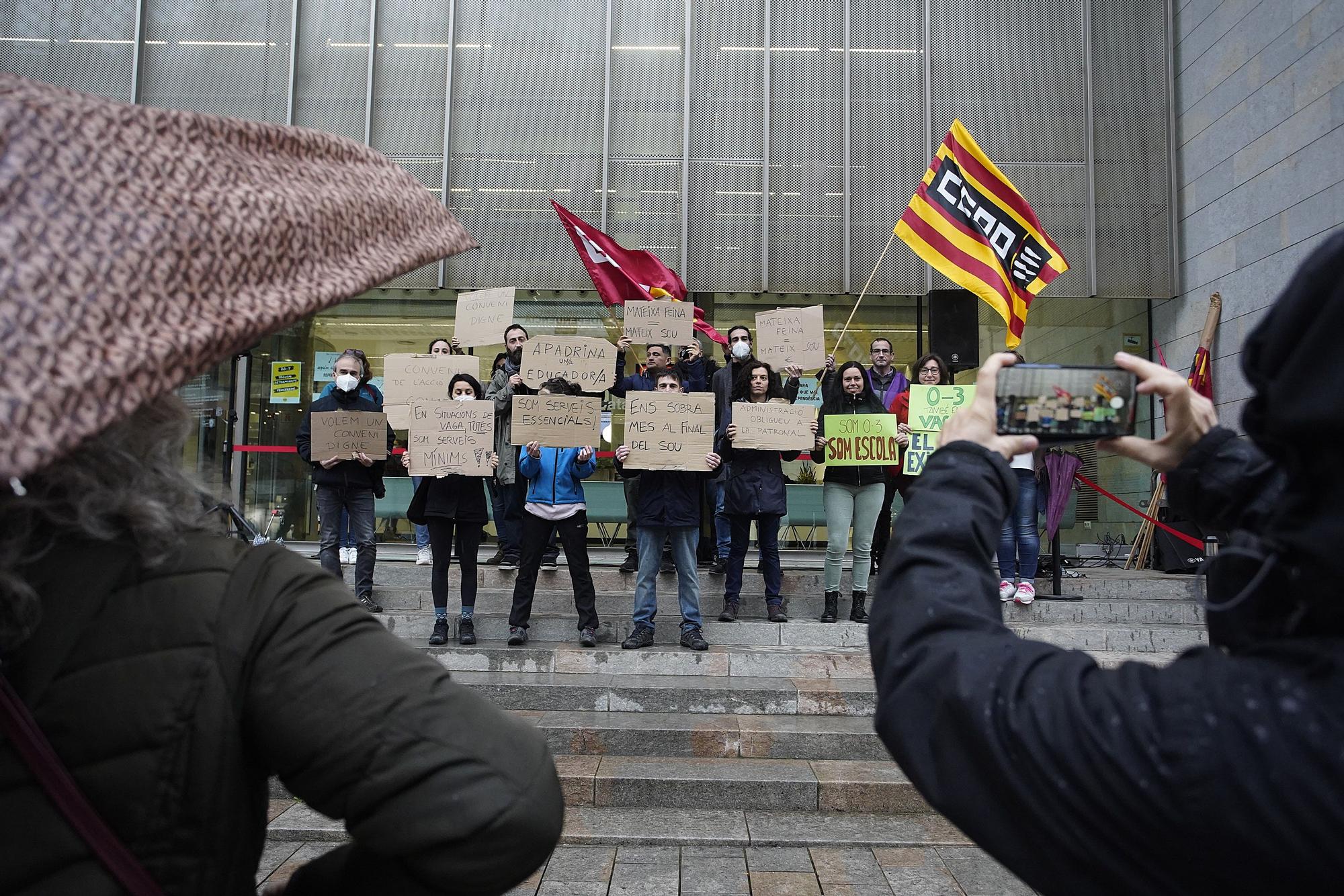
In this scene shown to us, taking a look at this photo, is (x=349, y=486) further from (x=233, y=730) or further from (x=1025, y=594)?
(x=233, y=730)

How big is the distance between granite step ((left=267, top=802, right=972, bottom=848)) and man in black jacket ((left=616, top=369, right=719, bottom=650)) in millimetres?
2159

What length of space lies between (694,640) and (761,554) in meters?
1.06

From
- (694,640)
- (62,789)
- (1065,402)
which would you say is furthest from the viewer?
(694,640)

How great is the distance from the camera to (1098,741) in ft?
2.75

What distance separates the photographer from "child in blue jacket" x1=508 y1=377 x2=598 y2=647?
717cm

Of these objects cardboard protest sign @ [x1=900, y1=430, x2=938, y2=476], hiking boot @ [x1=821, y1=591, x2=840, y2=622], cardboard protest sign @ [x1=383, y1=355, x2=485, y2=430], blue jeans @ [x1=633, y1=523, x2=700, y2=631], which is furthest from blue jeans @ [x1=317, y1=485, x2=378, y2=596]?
cardboard protest sign @ [x1=900, y1=430, x2=938, y2=476]

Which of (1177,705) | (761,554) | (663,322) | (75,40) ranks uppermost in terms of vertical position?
(75,40)

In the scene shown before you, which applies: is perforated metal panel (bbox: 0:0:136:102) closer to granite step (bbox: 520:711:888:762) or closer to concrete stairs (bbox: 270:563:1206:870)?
concrete stairs (bbox: 270:563:1206:870)

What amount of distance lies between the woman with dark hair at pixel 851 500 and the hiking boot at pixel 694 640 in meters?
1.27

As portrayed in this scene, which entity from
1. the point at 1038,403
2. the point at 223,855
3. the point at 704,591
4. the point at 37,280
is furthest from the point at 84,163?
the point at 704,591

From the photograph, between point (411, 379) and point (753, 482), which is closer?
point (753, 482)

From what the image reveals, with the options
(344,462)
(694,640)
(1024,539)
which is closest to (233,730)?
(694,640)

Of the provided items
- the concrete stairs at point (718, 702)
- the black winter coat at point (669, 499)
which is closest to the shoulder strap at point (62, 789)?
the concrete stairs at point (718, 702)

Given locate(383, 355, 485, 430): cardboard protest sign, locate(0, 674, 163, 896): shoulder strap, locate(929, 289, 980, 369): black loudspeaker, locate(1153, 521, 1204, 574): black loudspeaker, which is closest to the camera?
locate(0, 674, 163, 896): shoulder strap
